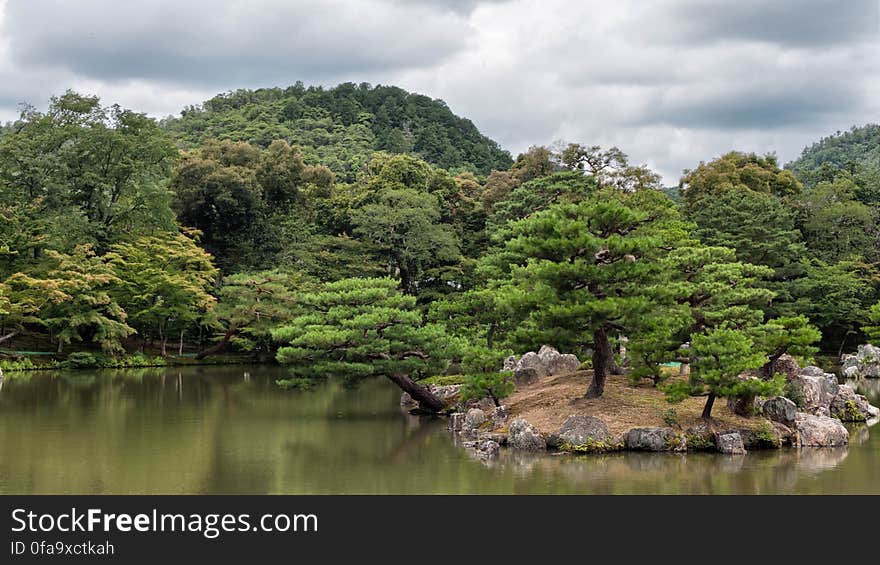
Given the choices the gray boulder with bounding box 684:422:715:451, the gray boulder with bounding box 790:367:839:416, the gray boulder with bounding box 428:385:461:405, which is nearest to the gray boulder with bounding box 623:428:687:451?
the gray boulder with bounding box 684:422:715:451

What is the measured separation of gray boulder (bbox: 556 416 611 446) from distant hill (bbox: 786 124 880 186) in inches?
2215

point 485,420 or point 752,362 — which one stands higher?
point 752,362

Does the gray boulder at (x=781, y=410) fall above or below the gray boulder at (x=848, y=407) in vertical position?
above

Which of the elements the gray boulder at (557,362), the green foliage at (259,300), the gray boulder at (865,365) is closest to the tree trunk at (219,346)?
the green foliage at (259,300)

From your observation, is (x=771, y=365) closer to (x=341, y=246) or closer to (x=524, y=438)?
(x=524, y=438)

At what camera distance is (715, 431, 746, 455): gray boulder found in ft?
45.6

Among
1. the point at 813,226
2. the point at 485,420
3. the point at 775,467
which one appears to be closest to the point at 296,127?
the point at 813,226

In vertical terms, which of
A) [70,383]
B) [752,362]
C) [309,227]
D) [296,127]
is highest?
[296,127]

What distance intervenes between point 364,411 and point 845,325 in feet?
70.2

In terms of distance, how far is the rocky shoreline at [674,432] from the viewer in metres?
14.0

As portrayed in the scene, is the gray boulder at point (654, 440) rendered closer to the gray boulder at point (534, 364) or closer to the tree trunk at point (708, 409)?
the tree trunk at point (708, 409)

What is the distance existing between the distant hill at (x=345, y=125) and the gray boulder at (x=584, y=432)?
3633 centimetres

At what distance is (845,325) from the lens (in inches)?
1303
